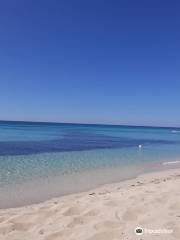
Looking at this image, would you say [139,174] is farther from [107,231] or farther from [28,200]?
[107,231]

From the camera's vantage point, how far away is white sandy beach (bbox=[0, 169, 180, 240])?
14.6ft

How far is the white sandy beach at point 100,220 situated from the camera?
4.45 meters

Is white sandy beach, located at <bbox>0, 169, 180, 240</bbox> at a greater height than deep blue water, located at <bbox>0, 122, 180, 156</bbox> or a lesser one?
greater

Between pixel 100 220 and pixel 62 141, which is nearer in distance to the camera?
pixel 100 220

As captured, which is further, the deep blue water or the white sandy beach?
the deep blue water

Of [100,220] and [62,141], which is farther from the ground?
[100,220]

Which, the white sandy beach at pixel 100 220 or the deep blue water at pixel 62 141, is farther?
the deep blue water at pixel 62 141

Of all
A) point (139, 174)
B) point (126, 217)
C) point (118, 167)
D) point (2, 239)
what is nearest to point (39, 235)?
point (2, 239)

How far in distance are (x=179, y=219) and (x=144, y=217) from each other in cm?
66

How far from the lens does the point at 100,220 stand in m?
5.07

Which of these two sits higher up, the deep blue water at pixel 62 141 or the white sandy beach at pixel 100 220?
the white sandy beach at pixel 100 220

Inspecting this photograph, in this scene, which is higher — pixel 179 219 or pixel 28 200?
pixel 179 219

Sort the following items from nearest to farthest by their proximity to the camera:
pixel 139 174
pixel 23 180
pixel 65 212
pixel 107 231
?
pixel 107 231 < pixel 65 212 < pixel 23 180 < pixel 139 174

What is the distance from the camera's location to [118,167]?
47.6 feet
